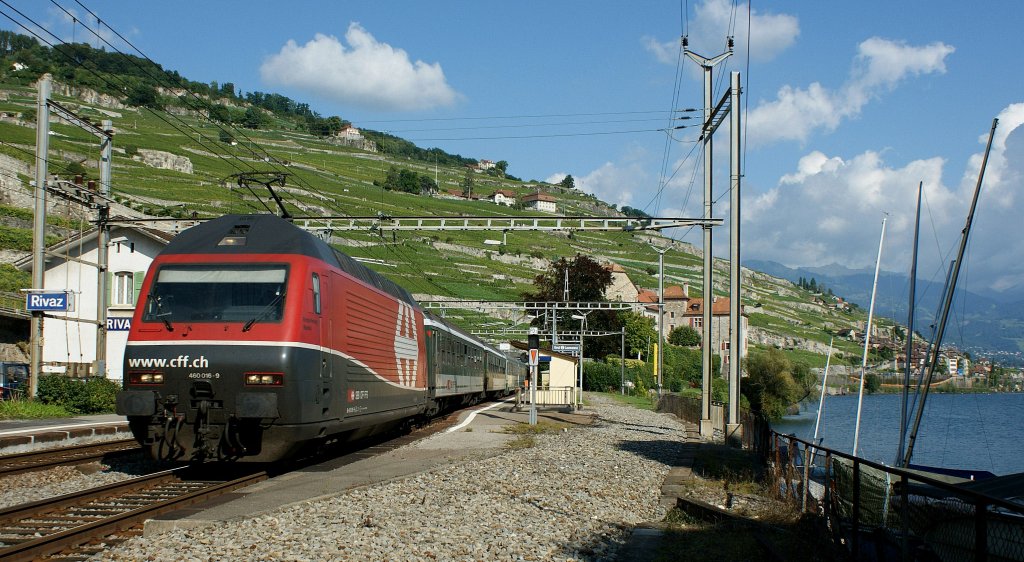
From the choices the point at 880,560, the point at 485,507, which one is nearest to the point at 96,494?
the point at 485,507

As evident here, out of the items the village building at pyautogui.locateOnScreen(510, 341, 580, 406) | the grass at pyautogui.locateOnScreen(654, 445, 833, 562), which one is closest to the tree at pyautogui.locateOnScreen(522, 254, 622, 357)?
the village building at pyautogui.locateOnScreen(510, 341, 580, 406)

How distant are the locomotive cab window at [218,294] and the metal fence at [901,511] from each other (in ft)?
24.1

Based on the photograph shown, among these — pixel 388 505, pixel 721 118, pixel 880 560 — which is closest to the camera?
pixel 880 560

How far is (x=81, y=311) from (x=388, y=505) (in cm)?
3194

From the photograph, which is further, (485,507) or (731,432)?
(731,432)

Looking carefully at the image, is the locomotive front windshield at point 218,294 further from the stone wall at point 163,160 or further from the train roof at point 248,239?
the stone wall at point 163,160

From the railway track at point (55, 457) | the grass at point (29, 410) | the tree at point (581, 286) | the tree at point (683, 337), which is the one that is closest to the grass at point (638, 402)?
the tree at point (581, 286)

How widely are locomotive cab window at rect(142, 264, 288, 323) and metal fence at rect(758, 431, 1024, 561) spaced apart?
24.1 ft

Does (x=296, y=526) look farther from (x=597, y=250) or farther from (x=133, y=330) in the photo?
(x=597, y=250)

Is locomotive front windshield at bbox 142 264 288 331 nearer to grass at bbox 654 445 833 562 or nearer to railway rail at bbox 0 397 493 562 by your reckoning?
railway rail at bbox 0 397 493 562

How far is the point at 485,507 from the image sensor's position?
10.2 metres

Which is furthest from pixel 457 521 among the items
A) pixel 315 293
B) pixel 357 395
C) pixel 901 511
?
pixel 357 395

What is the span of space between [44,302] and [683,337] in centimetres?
9881

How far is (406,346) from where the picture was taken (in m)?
19.3
